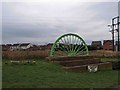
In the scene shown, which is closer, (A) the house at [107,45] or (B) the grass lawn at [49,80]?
(B) the grass lawn at [49,80]

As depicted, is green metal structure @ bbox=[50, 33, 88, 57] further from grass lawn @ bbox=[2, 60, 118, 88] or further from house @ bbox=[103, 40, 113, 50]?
house @ bbox=[103, 40, 113, 50]

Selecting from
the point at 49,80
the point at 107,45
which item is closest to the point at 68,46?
the point at 49,80

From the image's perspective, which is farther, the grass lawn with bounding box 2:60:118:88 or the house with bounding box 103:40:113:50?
the house with bounding box 103:40:113:50

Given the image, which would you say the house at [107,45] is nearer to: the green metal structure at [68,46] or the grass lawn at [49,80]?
the green metal structure at [68,46]

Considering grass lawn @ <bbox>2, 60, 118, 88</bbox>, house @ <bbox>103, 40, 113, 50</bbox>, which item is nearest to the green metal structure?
grass lawn @ <bbox>2, 60, 118, 88</bbox>

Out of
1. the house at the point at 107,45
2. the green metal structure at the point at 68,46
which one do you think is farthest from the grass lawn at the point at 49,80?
the house at the point at 107,45

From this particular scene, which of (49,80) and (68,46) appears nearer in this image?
(49,80)

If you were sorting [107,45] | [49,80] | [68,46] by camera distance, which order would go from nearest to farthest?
[49,80]
[68,46]
[107,45]

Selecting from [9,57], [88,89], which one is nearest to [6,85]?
[88,89]

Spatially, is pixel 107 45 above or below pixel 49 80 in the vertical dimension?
above

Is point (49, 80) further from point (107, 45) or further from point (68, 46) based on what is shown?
point (107, 45)

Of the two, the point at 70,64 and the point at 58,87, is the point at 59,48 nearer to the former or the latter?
the point at 70,64

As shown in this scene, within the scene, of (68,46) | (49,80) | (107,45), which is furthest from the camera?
(107,45)

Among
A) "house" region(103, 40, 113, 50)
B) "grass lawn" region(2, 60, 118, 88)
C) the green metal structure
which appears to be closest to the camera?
"grass lawn" region(2, 60, 118, 88)
